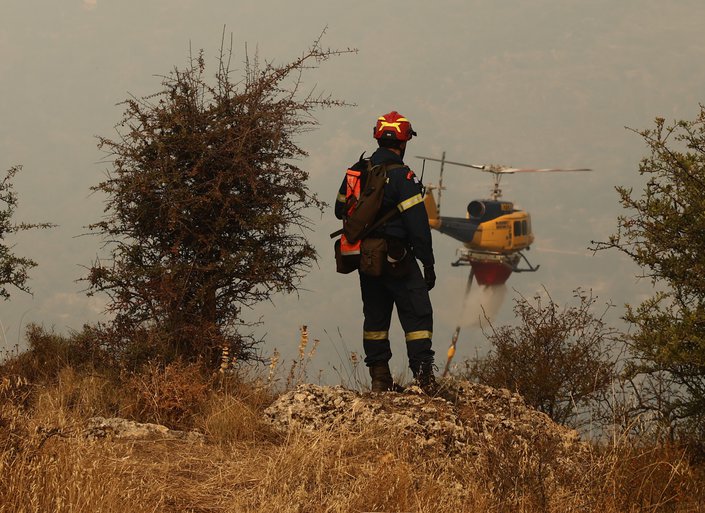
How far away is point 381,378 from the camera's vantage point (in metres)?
9.94

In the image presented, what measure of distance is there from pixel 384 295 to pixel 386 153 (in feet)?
4.80

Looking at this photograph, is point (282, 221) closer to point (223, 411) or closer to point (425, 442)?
point (223, 411)

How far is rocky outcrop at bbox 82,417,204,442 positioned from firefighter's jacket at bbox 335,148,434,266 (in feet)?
8.97

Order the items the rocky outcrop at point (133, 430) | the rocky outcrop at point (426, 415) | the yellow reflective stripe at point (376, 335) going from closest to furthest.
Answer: the rocky outcrop at point (426, 415) < the rocky outcrop at point (133, 430) < the yellow reflective stripe at point (376, 335)

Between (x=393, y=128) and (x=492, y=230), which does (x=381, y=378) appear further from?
(x=492, y=230)

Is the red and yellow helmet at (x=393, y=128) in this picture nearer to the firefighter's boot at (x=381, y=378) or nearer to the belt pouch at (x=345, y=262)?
the belt pouch at (x=345, y=262)

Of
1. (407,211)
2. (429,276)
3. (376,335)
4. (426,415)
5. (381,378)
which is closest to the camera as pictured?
(426,415)

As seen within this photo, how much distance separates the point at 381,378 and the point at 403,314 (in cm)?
72

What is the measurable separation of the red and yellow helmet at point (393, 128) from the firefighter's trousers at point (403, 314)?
1.30 m

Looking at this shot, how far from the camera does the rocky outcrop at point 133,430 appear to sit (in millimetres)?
8094

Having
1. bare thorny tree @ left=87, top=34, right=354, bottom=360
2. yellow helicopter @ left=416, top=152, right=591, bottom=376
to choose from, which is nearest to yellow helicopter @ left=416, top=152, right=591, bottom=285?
yellow helicopter @ left=416, top=152, right=591, bottom=376

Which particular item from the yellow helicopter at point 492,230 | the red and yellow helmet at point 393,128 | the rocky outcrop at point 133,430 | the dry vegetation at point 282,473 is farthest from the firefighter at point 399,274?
the yellow helicopter at point 492,230

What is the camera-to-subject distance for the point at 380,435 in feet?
25.8

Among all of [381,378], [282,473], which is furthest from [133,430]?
[381,378]
